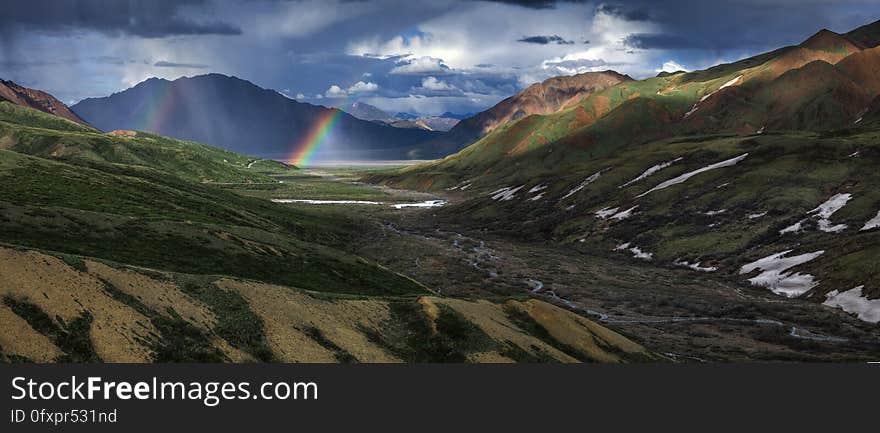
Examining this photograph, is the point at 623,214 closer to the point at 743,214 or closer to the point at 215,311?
the point at 743,214

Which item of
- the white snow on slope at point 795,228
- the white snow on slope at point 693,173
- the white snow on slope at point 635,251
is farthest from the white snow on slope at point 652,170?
the white snow on slope at point 795,228

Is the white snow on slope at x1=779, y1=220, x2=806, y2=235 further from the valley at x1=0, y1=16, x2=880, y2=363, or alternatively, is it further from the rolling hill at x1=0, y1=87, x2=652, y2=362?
the rolling hill at x1=0, y1=87, x2=652, y2=362

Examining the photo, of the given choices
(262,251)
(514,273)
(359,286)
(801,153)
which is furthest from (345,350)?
(801,153)

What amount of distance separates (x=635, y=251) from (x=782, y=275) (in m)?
36.0

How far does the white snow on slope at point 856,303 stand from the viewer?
7662 cm

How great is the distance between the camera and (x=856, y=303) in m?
80.6

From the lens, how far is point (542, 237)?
15950cm

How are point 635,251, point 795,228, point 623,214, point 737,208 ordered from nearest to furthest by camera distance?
point 795,228, point 635,251, point 737,208, point 623,214

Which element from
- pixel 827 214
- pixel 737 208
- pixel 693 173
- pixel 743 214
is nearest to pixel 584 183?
pixel 693 173

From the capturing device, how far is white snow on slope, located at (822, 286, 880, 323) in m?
76.6

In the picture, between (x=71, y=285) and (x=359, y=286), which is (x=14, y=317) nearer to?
(x=71, y=285)

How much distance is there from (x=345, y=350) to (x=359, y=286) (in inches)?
1551

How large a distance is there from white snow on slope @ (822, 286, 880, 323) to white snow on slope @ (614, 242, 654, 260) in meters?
Result: 43.6

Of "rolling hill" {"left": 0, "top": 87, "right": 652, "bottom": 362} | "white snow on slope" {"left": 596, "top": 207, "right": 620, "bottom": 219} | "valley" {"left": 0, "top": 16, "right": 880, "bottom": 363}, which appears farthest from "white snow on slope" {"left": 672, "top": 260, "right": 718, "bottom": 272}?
"rolling hill" {"left": 0, "top": 87, "right": 652, "bottom": 362}
